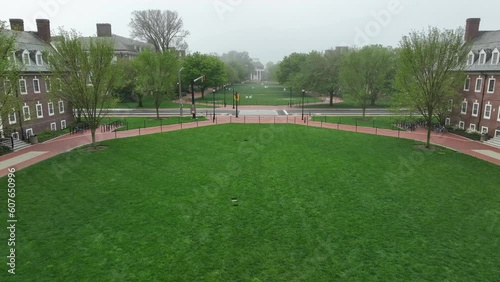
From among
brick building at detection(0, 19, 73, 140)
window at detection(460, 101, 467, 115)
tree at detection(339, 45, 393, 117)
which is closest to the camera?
brick building at detection(0, 19, 73, 140)

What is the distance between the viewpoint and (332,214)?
52.9 ft

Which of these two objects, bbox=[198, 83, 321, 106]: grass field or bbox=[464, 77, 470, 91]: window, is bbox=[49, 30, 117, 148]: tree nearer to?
bbox=[464, 77, 470, 91]: window

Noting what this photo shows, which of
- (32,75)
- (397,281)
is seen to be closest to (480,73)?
(397,281)

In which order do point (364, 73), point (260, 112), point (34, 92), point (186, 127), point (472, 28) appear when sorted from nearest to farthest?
point (34, 92) < point (186, 127) < point (472, 28) < point (364, 73) < point (260, 112)

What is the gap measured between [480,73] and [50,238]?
3883 cm

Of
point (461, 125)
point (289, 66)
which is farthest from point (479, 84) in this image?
point (289, 66)

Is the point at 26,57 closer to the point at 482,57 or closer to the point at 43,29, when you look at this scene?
the point at 43,29

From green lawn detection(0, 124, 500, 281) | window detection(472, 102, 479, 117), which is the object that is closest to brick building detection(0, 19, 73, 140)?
green lawn detection(0, 124, 500, 281)

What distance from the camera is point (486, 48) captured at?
34812 mm

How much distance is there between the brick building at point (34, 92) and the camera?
31125mm

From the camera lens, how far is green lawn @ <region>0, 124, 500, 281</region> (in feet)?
39.1

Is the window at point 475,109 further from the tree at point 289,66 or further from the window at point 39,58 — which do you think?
the tree at point 289,66

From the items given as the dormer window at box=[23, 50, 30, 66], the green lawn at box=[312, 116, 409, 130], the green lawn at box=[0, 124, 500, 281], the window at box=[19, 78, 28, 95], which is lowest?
the green lawn at box=[0, 124, 500, 281]

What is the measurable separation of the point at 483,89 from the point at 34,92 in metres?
45.1
